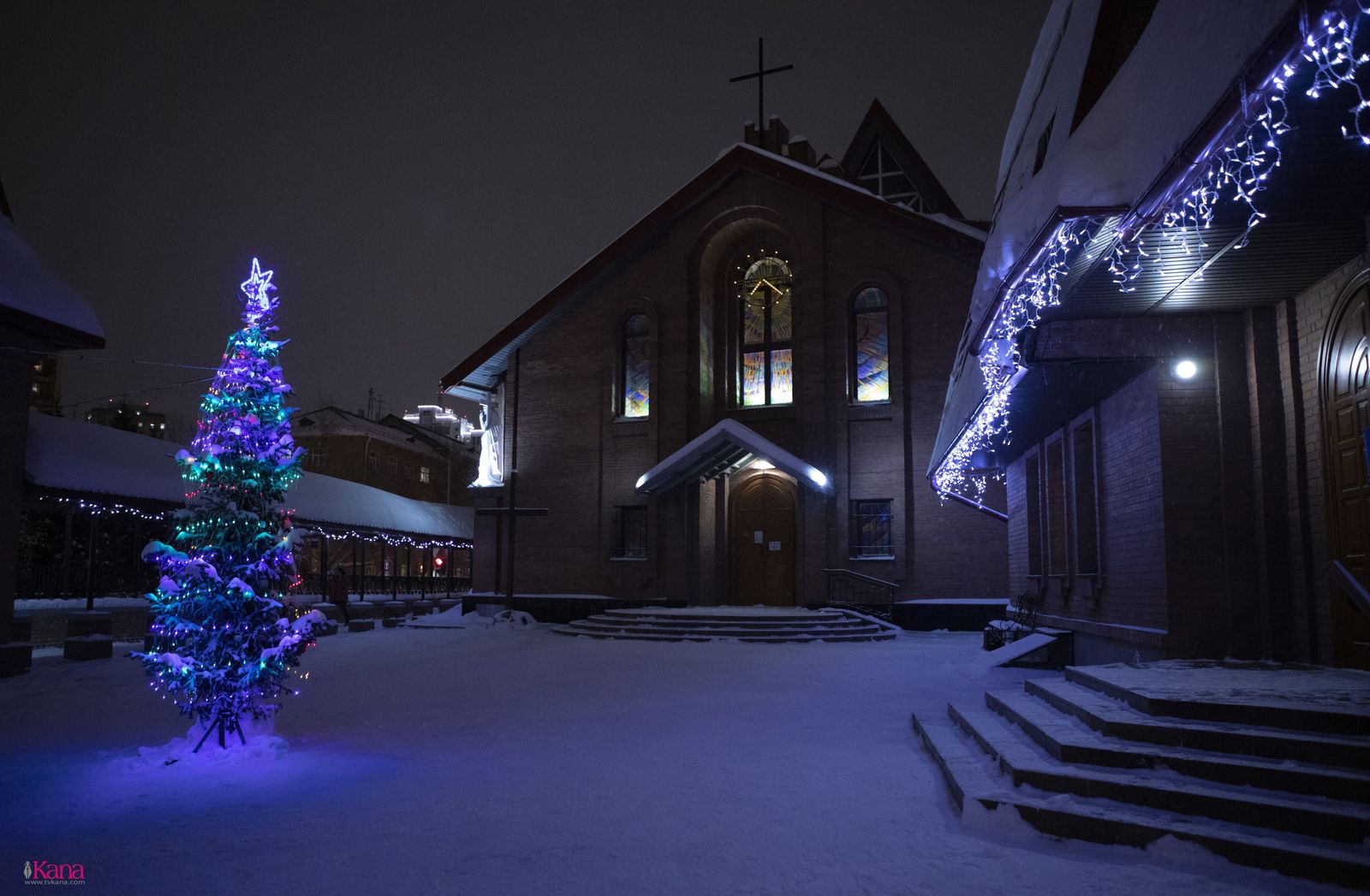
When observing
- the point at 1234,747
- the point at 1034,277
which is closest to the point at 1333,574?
the point at 1234,747

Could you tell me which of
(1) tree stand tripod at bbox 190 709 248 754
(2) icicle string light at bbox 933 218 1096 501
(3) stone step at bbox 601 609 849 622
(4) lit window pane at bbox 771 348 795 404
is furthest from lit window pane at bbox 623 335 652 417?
(1) tree stand tripod at bbox 190 709 248 754


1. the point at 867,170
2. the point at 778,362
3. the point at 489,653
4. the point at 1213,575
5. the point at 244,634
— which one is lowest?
the point at 489,653

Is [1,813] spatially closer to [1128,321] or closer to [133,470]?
[1128,321]

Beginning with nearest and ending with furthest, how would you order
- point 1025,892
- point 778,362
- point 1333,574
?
point 1025,892, point 1333,574, point 778,362

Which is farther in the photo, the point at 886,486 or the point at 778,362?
the point at 778,362

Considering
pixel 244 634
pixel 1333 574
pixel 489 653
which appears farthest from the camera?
pixel 489 653

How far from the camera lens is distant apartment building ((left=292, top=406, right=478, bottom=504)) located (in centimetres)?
4888

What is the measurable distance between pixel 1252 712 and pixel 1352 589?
1.52 metres

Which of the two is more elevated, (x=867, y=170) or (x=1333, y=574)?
(x=867, y=170)

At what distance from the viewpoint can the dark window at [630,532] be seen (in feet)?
77.3

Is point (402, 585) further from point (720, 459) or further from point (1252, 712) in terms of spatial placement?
point (1252, 712)

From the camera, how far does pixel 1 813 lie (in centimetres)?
573

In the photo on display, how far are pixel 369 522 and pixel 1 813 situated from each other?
897 inches

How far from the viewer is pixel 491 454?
2583 centimetres
